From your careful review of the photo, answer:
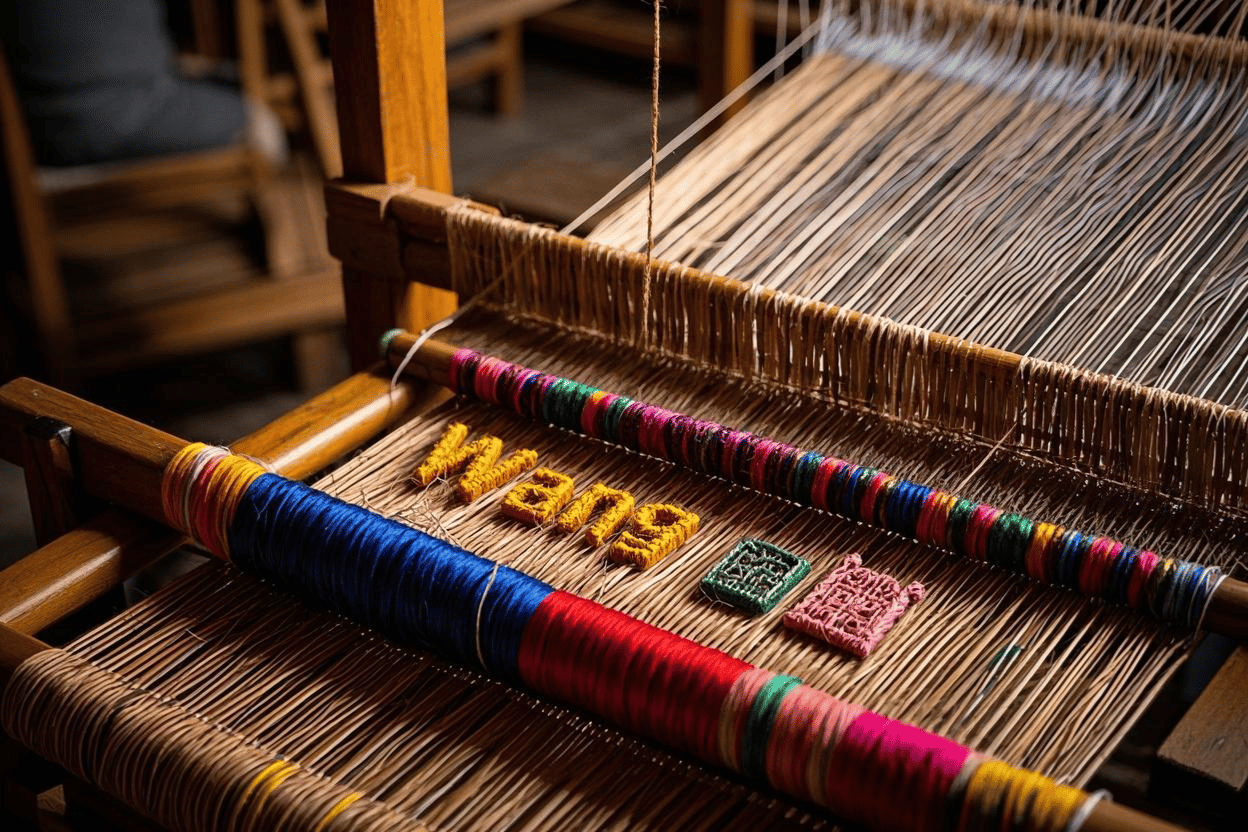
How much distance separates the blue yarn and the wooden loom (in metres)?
0.03

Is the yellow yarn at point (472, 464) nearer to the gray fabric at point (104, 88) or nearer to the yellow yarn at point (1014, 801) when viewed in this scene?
the yellow yarn at point (1014, 801)

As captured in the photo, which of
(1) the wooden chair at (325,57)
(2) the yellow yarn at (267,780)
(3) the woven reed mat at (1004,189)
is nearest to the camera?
(2) the yellow yarn at (267,780)

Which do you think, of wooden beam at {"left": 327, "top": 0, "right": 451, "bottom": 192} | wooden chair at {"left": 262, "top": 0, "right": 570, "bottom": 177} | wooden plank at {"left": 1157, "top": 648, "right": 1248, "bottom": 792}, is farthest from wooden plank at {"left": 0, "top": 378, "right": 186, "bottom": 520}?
wooden chair at {"left": 262, "top": 0, "right": 570, "bottom": 177}

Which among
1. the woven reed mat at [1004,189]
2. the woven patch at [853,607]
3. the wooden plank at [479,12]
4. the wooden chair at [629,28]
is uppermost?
the woven reed mat at [1004,189]

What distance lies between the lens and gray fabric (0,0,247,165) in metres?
2.69

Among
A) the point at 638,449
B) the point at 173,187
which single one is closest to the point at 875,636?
the point at 638,449

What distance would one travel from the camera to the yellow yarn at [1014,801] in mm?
808

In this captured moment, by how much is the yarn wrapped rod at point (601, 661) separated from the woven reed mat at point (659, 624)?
30mm

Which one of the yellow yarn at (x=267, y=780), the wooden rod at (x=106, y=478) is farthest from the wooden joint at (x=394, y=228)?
the yellow yarn at (x=267, y=780)

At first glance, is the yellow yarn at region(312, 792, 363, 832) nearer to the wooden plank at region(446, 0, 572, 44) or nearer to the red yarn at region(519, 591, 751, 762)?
the red yarn at region(519, 591, 751, 762)

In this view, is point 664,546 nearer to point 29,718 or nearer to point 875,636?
point 875,636

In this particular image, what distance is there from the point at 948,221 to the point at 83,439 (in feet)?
3.13

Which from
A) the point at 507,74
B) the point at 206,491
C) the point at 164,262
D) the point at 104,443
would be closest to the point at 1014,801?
the point at 206,491

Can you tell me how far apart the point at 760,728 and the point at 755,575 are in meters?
0.20
